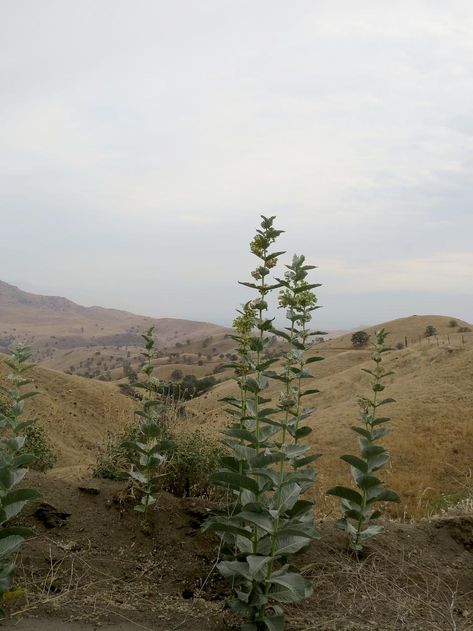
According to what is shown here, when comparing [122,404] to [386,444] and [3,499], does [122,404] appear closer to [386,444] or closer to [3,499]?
[386,444]

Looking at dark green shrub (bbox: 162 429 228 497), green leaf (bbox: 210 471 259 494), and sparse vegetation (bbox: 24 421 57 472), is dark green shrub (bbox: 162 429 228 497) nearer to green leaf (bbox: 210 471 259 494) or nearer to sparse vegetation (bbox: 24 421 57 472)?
green leaf (bbox: 210 471 259 494)

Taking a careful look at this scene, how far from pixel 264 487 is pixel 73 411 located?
19.3 meters

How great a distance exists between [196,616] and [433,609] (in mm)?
1601

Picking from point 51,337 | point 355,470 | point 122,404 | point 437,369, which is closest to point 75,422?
point 122,404

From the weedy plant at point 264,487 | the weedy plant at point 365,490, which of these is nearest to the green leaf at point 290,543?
the weedy plant at point 264,487

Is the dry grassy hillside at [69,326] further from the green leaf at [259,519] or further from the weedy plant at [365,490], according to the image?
the green leaf at [259,519]

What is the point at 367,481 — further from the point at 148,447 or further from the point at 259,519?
the point at 148,447

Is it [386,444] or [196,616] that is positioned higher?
[196,616]

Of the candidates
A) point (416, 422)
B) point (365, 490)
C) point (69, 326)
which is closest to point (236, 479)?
point (365, 490)

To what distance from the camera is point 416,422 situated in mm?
17422

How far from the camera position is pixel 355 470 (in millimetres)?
4562

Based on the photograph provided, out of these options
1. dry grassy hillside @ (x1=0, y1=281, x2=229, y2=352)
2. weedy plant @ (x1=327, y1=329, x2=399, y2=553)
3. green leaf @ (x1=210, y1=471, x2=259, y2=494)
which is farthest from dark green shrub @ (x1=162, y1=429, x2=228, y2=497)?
dry grassy hillside @ (x1=0, y1=281, x2=229, y2=352)

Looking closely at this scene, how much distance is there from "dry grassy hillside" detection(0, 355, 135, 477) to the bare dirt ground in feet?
34.5

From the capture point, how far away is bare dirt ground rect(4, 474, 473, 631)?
3.44 m
